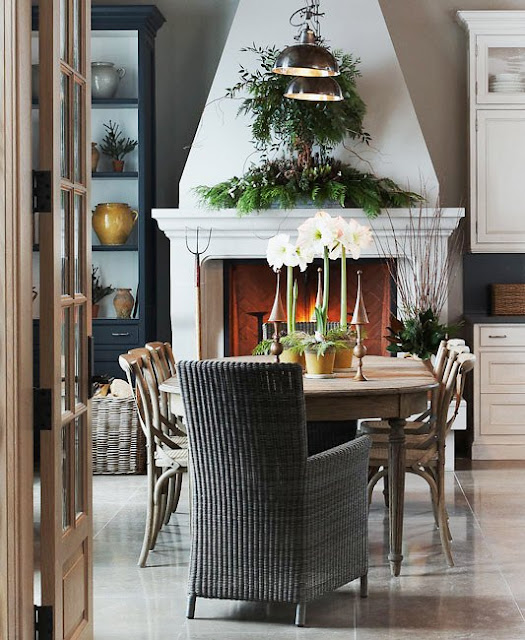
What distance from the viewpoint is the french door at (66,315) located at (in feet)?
9.09

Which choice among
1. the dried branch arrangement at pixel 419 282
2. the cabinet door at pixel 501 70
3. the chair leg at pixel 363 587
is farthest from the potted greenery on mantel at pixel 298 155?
the chair leg at pixel 363 587

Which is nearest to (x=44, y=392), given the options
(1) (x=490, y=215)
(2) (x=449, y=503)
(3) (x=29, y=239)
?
(3) (x=29, y=239)

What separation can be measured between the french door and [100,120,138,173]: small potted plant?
4018 mm

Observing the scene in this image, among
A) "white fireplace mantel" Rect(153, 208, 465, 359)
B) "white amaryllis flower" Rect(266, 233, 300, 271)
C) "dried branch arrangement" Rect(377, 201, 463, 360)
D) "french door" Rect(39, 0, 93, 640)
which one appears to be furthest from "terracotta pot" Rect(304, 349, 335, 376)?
"white fireplace mantel" Rect(153, 208, 465, 359)

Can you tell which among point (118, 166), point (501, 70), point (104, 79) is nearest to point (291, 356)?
point (118, 166)

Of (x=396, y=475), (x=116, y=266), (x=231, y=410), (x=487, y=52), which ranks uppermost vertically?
(x=487, y=52)

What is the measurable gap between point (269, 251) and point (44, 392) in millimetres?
2027

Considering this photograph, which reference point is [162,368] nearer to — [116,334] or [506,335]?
[116,334]

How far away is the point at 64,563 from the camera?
295 cm

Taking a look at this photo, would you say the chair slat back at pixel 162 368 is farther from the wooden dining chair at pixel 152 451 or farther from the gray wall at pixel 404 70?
the gray wall at pixel 404 70

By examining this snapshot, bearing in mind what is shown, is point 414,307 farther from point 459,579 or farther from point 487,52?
point 459,579

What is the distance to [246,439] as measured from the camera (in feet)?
11.7

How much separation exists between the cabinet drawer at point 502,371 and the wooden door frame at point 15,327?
187 inches

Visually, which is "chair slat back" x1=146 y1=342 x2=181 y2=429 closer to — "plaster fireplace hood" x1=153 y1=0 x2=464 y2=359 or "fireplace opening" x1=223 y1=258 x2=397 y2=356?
"plaster fireplace hood" x1=153 y1=0 x2=464 y2=359
